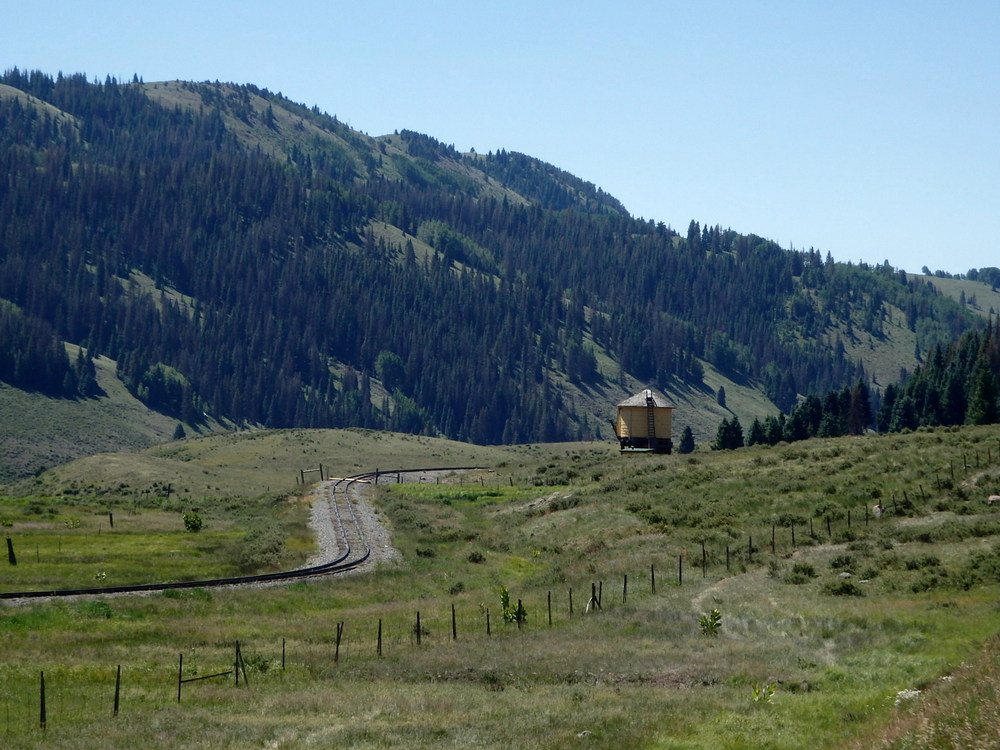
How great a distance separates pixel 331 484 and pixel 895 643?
7557cm

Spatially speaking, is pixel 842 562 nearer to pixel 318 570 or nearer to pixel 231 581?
pixel 318 570

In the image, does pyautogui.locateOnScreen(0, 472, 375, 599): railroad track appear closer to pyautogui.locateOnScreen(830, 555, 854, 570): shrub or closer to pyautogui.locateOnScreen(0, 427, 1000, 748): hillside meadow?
pyautogui.locateOnScreen(0, 427, 1000, 748): hillside meadow

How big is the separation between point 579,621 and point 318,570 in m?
18.1

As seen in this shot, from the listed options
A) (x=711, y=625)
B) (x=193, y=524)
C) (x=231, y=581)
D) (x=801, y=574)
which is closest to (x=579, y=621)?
(x=711, y=625)

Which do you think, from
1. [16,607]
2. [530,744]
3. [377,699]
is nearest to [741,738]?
[530,744]

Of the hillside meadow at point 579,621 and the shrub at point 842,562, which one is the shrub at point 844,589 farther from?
the shrub at point 842,562

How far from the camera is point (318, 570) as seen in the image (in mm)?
Result: 52219

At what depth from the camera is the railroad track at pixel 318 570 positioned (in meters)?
43.4

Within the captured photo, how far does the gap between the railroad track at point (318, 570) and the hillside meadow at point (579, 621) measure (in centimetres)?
178

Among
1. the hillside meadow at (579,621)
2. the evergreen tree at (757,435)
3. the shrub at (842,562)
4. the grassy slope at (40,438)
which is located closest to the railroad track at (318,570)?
the hillside meadow at (579,621)

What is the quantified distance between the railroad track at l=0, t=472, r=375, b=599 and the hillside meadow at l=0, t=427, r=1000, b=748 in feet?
5.84

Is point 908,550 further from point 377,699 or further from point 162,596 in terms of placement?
point 162,596

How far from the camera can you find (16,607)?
39.5 metres

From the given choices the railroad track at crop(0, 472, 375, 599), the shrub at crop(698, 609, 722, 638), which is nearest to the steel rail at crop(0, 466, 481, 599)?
the railroad track at crop(0, 472, 375, 599)
